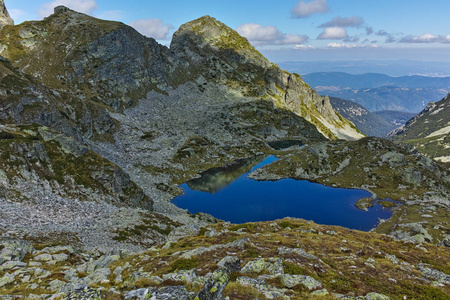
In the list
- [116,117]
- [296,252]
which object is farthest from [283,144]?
[296,252]

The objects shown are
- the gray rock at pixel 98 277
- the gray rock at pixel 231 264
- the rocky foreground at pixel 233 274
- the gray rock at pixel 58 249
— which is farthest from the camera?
the gray rock at pixel 58 249

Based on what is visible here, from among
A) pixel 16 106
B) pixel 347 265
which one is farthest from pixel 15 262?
pixel 16 106

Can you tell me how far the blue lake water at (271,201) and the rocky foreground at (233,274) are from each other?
52.8 metres

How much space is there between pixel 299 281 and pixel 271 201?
79.3 metres

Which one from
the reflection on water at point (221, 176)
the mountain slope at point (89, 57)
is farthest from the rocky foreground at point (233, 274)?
the mountain slope at point (89, 57)

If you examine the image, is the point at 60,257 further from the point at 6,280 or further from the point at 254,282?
the point at 254,282

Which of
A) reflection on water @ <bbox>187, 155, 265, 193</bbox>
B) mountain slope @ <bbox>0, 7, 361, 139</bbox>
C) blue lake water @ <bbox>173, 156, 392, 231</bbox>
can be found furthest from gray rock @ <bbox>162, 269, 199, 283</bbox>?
mountain slope @ <bbox>0, 7, 361, 139</bbox>

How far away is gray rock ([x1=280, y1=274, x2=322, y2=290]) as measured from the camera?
18109 millimetres

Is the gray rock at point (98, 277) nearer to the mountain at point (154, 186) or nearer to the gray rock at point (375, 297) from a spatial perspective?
the mountain at point (154, 186)

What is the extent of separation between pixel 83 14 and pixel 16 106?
471 feet

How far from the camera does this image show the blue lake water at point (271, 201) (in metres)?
84.0

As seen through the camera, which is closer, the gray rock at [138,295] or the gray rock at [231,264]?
the gray rock at [138,295]

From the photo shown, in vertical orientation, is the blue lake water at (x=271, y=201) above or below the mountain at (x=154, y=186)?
below

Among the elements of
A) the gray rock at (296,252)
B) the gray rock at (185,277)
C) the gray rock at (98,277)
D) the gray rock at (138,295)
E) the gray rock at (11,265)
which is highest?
the gray rock at (138,295)
